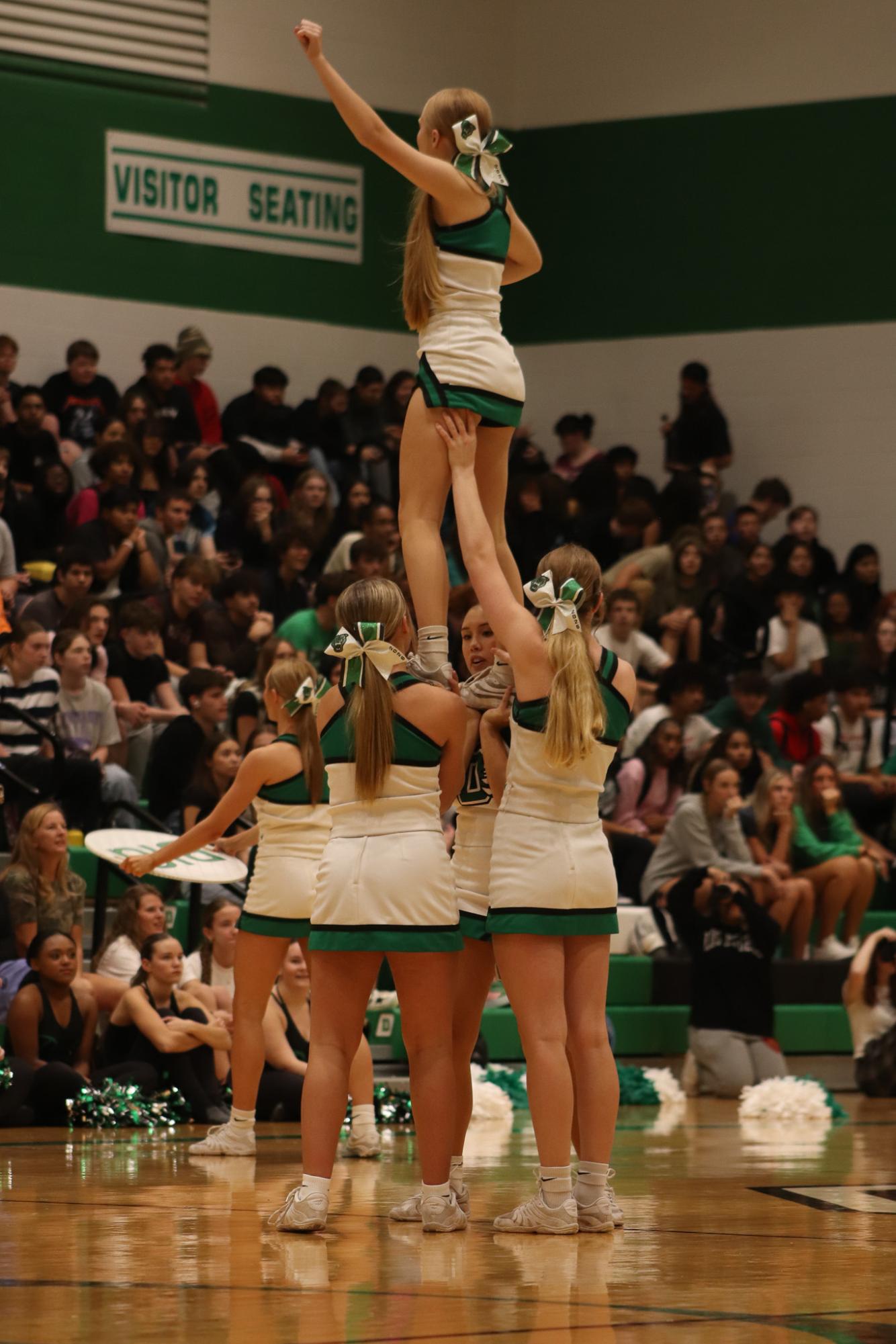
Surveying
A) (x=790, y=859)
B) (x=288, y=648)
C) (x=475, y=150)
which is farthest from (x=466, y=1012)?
(x=790, y=859)

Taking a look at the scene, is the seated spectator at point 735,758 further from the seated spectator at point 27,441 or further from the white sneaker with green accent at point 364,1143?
the seated spectator at point 27,441

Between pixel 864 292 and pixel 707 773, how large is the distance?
21.0 ft

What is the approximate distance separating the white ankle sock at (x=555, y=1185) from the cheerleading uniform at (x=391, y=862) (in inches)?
24.9

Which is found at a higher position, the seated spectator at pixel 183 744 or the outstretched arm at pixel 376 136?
the outstretched arm at pixel 376 136

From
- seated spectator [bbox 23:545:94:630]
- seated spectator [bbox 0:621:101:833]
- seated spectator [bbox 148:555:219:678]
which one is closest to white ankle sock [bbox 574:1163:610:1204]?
seated spectator [bbox 0:621:101:833]

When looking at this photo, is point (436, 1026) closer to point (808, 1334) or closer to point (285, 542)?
point (808, 1334)

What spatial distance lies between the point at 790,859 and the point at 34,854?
15.6 ft

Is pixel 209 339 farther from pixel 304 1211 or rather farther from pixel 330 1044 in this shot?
pixel 304 1211

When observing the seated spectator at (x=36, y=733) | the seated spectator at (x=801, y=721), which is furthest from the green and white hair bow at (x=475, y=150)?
the seated spectator at (x=801, y=721)

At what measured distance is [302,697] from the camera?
7.44 m

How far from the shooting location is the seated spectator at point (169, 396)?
47.3ft

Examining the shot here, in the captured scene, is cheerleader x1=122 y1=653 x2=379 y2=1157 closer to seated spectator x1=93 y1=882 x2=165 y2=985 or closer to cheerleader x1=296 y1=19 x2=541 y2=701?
cheerleader x1=296 y1=19 x2=541 y2=701

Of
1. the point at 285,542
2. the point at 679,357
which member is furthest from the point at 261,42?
the point at 285,542

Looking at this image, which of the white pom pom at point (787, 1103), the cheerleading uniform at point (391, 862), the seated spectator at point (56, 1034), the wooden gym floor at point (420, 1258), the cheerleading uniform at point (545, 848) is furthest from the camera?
the white pom pom at point (787, 1103)
